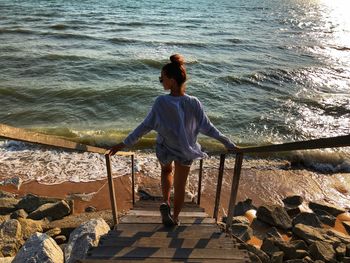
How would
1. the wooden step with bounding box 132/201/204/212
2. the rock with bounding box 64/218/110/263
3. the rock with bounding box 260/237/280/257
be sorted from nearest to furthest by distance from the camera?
the rock with bounding box 64/218/110/263 < the wooden step with bounding box 132/201/204/212 < the rock with bounding box 260/237/280/257

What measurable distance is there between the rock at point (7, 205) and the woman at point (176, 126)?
4222mm

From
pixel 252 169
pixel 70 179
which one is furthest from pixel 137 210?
pixel 252 169

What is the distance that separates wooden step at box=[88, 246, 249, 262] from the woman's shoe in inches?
25.9

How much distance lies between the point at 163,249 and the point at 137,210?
70.2 inches

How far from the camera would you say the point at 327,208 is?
7.82 metres

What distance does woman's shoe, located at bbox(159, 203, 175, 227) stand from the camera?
3.98 m

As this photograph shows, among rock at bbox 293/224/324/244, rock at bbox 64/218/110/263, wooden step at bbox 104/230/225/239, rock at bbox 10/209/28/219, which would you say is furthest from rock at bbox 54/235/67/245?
rock at bbox 293/224/324/244

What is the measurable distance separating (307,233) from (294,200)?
6.80 ft

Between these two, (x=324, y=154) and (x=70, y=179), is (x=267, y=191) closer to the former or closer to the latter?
(x=324, y=154)

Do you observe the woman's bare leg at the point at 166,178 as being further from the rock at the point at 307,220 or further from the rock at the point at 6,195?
the rock at the point at 6,195

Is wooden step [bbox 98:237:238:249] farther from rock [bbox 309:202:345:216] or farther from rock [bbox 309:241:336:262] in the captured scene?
rock [bbox 309:202:345:216]

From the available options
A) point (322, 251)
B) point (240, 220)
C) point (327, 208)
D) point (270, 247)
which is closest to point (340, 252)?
point (322, 251)

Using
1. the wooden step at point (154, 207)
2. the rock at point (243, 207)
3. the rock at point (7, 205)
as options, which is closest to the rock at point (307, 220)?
the rock at point (243, 207)

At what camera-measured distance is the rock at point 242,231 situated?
6271mm
